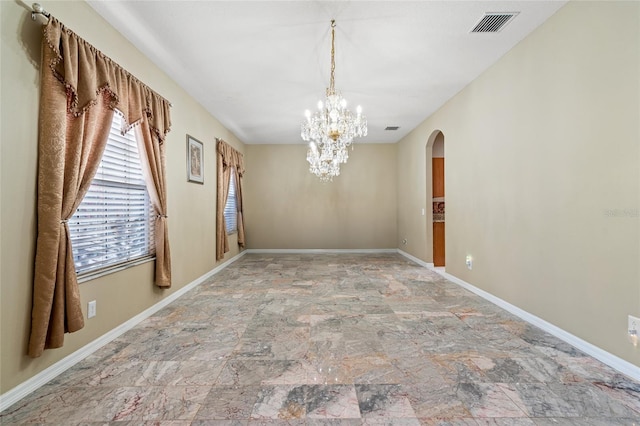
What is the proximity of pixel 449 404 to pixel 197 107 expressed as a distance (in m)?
4.77

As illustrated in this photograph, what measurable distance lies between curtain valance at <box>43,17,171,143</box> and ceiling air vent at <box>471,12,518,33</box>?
331 cm

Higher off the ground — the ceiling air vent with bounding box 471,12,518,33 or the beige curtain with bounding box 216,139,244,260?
the ceiling air vent with bounding box 471,12,518,33

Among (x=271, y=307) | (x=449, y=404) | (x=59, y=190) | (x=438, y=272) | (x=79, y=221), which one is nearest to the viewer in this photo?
(x=449, y=404)

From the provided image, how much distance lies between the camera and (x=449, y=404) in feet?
5.45

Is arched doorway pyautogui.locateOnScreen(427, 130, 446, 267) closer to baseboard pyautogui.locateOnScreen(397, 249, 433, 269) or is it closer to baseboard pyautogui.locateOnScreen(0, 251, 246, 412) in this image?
baseboard pyautogui.locateOnScreen(397, 249, 433, 269)

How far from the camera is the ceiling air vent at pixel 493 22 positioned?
2.47 metres

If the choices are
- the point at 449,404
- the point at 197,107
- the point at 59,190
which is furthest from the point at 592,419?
the point at 197,107

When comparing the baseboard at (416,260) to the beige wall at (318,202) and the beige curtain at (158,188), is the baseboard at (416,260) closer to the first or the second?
the beige wall at (318,202)

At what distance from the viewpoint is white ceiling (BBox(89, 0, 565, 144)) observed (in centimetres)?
239

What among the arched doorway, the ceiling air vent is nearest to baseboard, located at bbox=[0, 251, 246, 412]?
the ceiling air vent

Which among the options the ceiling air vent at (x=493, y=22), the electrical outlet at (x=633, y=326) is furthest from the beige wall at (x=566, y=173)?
the ceiling air vent at (x=493, y=22)

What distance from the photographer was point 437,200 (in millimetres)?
5500

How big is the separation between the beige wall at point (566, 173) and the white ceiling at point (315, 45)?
425 mm

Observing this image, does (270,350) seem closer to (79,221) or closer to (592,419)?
(79,221)
